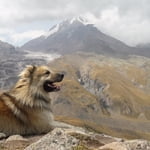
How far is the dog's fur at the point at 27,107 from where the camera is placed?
625 inches

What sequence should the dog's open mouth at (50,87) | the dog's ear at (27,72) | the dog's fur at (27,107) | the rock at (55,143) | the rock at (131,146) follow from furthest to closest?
the dog's open mouth at (50,87) < the dog's ear at (27,72) < the dog's fur at (27,107) < the rock at (131,146) < the rock at (55,143)

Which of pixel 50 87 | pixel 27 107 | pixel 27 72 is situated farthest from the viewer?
pixel 50 87

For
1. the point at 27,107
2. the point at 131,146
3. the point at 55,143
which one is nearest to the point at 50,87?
the point at 27,107

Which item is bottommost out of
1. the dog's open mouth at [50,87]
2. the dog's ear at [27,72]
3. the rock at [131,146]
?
the rock at [131,146]

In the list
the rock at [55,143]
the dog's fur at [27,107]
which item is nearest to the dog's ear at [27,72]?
the dog's fur at [27,107]

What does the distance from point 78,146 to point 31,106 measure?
740cm

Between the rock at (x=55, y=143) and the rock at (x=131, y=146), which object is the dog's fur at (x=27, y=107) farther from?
the rock at (x=131, y=146)

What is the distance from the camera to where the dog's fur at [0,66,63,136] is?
52.1 ft

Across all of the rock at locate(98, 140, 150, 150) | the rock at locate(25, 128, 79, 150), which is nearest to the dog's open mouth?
the rock at locate(25, 128, 79, 150)

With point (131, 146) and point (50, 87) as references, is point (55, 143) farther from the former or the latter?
point (50, 87)

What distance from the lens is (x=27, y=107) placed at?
16.2 meters

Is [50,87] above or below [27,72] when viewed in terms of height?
below

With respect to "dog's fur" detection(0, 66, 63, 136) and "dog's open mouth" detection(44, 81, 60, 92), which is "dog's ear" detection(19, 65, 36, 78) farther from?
"dog's open mouth" detection(44, 81, 60, 92)

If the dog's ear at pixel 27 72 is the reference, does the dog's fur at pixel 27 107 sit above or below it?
below
